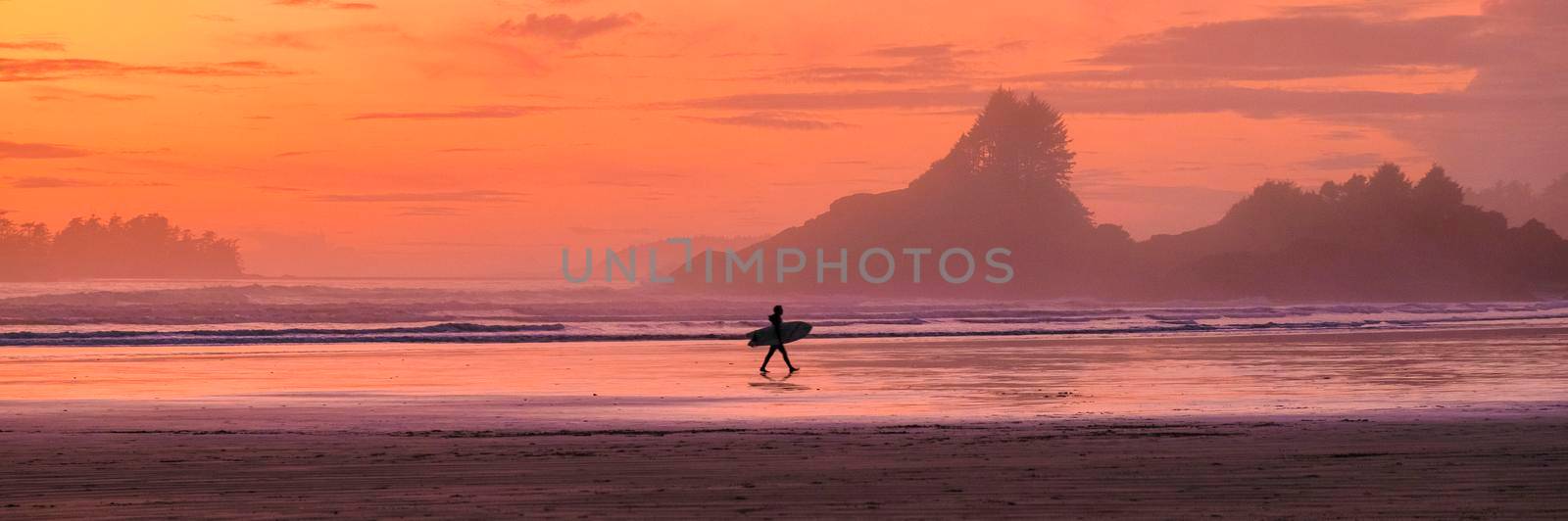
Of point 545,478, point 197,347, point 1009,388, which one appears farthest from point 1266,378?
point 197,347

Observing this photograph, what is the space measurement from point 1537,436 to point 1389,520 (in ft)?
21.2

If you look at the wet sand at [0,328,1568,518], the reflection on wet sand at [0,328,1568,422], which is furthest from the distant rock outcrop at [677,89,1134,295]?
the wet sand at [0,328,1568,518]

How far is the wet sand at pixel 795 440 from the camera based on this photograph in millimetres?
11320

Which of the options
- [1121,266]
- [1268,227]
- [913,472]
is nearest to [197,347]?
[913,472]

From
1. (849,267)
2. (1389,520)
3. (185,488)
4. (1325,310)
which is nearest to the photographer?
(1389,520)

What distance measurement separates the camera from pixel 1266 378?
26203mm

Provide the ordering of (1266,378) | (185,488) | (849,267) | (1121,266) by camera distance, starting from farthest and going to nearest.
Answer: (849,267) < (1121,266) < (1266,378) < (185,488)

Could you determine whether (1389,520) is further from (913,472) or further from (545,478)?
(545,478)

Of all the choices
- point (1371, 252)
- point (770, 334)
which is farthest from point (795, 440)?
point (1371, 252)

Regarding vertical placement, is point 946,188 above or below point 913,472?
above

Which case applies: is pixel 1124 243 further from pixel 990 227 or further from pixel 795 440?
pixel 795 440

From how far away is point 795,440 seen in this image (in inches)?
625

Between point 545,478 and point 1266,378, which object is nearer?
point 545,478

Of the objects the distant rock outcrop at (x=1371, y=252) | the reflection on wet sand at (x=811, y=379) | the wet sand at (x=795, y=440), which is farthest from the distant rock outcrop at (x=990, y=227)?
the wet sand at (x=795, y=440)
